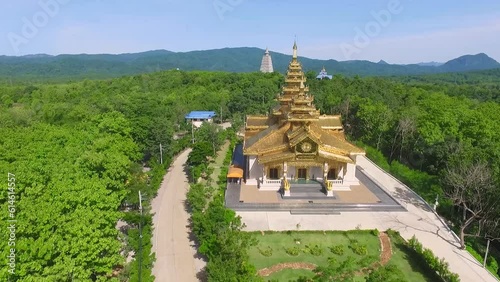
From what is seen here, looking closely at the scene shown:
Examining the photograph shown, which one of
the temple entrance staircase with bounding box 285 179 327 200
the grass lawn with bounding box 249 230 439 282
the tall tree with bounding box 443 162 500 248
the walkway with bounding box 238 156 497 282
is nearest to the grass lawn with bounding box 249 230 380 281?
the grass lawn with bounding box 249 230 439 282

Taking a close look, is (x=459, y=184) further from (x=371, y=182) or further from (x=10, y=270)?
(x=10, y=270)

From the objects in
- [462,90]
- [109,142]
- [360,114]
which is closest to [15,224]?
[109,142]

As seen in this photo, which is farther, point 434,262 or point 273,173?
point 273,173

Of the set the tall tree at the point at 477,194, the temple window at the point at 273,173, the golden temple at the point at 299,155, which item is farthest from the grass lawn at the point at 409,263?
the temple window at the point at 273,173

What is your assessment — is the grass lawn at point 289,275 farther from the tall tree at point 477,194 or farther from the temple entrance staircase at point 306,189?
the tall tree at point 477,194

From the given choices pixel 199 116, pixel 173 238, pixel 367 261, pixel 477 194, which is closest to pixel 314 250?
pixel 367 261

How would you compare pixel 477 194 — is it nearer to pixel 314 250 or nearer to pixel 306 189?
pixel 314 250

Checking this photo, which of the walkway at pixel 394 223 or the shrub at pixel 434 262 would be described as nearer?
the shrub at pixel 434 262
